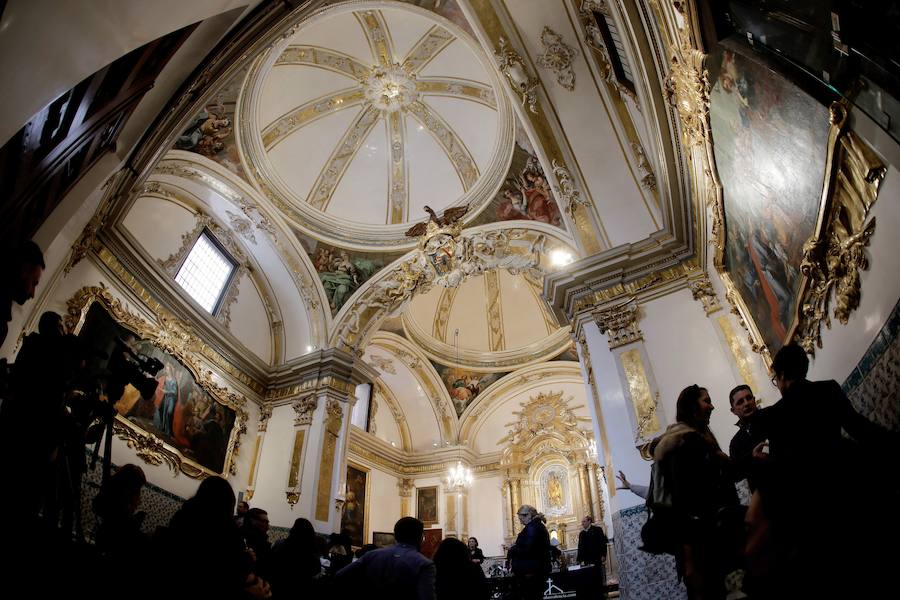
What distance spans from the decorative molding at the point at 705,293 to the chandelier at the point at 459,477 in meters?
11.4

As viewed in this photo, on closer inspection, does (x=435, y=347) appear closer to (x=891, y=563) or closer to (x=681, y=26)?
(x=681, y=26)

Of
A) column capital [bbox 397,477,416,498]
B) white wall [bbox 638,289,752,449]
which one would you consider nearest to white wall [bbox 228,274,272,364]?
column capital [bbox 397,477,416,498]

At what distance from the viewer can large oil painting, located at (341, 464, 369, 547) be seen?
48.9 feet

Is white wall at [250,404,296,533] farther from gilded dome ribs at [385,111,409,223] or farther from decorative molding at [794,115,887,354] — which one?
decorative molding at [794,115,887,354]

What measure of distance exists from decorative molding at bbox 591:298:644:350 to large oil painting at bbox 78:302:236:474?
23.3ft

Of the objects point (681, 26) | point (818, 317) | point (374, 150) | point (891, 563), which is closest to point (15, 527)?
point (891, 563)

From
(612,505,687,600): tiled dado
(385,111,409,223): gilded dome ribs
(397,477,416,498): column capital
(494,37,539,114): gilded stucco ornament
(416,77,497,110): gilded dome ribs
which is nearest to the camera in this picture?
(612,505,687,600): tiled dado

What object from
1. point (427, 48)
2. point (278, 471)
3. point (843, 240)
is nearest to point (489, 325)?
point (278, 471)

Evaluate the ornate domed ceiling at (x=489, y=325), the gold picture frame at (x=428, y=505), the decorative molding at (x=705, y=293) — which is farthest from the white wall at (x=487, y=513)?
the decorative molding at (x=705, y=293)

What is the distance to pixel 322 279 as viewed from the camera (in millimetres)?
12781

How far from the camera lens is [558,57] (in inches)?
327

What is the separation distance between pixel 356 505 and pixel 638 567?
11.3 metres

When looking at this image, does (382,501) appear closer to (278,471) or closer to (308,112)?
(278,471)

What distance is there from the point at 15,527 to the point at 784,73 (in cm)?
437
